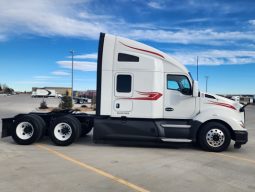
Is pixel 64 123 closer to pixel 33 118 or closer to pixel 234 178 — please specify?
pixel 33 118

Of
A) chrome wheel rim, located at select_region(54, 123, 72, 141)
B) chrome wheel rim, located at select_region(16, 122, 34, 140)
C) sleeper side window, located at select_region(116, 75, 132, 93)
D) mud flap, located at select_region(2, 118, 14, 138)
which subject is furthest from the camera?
mud flap, located at select_region(2, 118, 14, 138)

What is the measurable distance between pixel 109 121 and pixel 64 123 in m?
1.49

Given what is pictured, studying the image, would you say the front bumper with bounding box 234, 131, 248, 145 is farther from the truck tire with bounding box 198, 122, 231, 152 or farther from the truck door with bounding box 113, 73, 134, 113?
the truck door with bounding box 113, 73, 134, 113

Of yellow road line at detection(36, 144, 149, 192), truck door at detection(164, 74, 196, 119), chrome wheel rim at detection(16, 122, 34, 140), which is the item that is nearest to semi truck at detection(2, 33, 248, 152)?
truck door at detection(164, 74, 196, 119)

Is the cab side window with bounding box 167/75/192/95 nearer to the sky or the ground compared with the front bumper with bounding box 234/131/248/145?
nearer to the sky

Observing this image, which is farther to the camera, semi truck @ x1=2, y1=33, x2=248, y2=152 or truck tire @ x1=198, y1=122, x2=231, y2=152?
semi truck @ x1=2, y1=33, x2=248, y2=152

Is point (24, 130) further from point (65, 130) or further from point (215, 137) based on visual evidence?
point (215, 137)

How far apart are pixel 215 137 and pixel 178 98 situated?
65.4 inches

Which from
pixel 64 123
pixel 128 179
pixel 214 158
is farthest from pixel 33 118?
pixel 214 158

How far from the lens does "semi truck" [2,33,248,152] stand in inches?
386

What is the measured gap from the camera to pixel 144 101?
389 inches

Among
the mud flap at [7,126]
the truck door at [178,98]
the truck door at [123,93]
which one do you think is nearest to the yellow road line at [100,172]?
the mud flap at [7,126]

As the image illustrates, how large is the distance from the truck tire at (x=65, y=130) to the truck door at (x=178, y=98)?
293 centimetres

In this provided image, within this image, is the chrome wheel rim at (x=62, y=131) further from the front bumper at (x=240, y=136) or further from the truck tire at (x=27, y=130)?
the front bumper at (x=240, y=136)
